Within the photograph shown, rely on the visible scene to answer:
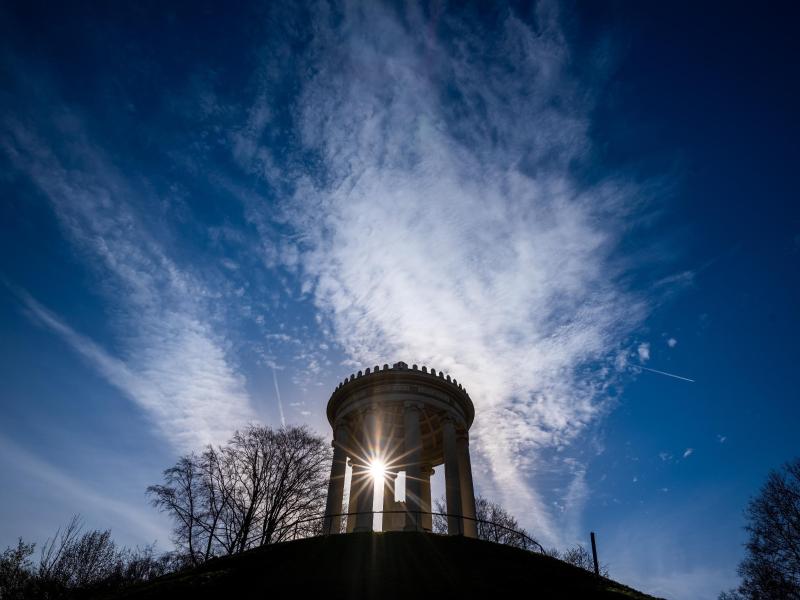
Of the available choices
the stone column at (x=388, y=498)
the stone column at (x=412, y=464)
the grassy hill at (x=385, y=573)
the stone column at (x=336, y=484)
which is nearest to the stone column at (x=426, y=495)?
the stone column at (x=388, y=498)

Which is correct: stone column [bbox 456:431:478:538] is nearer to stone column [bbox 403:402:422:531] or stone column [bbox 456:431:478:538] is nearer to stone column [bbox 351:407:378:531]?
stone column [bbox 403:402:422:531]

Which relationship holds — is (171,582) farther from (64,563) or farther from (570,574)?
(64,563)

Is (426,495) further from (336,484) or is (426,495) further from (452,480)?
(336,484)

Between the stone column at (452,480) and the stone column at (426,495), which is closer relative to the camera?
the stone column at (452,480)

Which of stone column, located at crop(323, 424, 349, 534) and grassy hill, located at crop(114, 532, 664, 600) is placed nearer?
grassy hill, located at crop(114, 532, 664, 600)

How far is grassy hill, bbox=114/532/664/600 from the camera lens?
14445mm

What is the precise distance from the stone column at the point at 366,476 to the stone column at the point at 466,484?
6290mm

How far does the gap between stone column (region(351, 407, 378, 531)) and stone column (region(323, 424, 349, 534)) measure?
1477mm

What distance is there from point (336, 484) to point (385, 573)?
513 inches

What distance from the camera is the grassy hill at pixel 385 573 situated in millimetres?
14445

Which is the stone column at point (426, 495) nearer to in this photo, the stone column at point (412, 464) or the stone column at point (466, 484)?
the stone column at point (466, 484)

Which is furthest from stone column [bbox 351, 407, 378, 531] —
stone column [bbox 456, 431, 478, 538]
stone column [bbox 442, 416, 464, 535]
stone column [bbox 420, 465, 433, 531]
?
stone column [bbox 456, 431, 478, 538]

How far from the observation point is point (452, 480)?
1059 inches

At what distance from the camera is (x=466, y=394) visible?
32156 millimetres
